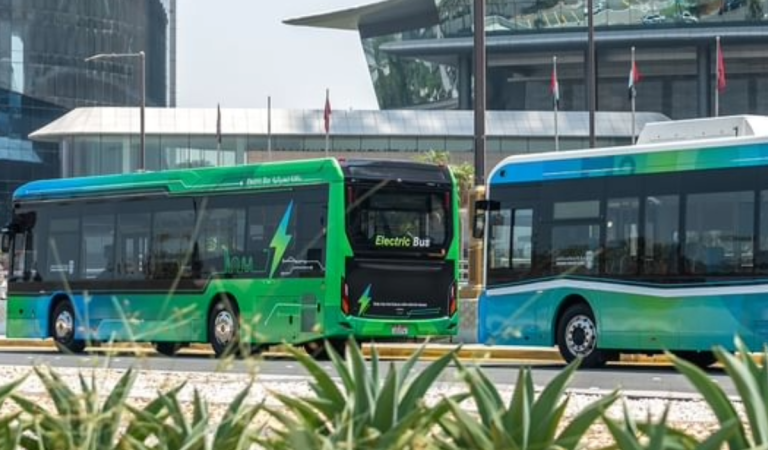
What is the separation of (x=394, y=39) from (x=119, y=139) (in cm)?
4224

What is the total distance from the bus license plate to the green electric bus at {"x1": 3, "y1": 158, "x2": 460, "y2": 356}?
0.02m

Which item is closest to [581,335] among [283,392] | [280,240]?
[280,240]

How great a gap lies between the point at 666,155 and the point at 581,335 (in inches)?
104

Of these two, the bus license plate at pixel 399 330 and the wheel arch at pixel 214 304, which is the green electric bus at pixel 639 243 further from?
the wheel arch at pixel 214 304

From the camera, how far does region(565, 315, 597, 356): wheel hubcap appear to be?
21.1m

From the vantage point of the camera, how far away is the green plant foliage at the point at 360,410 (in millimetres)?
4910

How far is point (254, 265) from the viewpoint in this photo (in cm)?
2384

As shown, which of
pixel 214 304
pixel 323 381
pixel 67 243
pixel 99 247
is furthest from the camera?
pixel 67 243

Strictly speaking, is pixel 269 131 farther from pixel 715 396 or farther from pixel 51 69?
pixel 715 396

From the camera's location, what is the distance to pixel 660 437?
428 cm

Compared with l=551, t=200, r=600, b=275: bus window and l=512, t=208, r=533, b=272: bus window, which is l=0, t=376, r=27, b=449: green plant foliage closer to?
l=551, t=200, r=600, b=275: bus window

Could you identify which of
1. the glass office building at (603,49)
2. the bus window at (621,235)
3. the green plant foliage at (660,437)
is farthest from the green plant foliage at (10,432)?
the glass office building at (603,49)

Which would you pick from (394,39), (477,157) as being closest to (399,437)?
(477,157)

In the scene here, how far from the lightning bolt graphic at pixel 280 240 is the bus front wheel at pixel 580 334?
4.28 m
